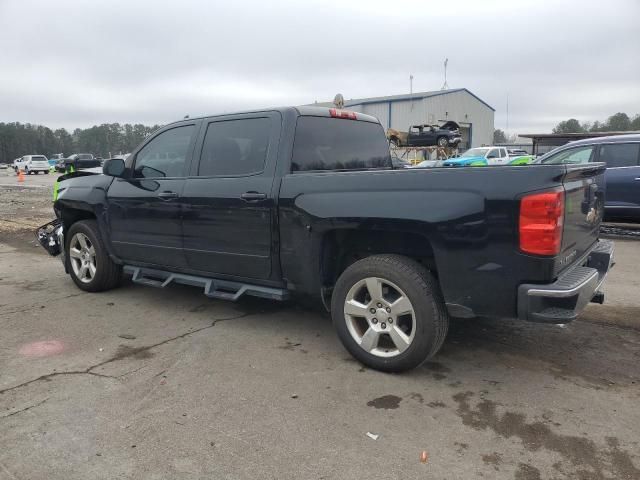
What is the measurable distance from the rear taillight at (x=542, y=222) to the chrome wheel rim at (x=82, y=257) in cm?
459

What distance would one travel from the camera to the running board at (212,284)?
14.0 ft

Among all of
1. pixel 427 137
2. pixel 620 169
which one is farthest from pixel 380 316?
pixel 427 137

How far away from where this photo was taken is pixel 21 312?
5.22 meters

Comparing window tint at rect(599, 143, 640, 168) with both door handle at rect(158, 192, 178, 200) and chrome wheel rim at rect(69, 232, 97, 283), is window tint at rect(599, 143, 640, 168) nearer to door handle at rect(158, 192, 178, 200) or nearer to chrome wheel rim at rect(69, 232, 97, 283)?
door handle at rect(158, 192, 178, 200)

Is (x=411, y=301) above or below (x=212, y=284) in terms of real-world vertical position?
above

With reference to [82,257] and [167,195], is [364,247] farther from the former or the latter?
[82,257]

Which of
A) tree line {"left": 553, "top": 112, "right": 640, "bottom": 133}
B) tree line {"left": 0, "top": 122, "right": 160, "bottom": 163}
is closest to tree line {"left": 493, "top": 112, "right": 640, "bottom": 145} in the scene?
tree line {"left": 553, "top": 112, "right": 640, "bottom": 133}

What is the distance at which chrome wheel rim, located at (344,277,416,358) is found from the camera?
11.5 ft

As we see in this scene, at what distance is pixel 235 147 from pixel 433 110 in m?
48.9

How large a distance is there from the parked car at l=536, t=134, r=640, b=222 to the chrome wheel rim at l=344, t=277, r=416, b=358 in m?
6.79

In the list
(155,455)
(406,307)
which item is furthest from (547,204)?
(155,455)

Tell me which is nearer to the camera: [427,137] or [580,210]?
[580,210]

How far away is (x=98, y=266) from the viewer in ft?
18.7

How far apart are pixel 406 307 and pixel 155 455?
1766mm
